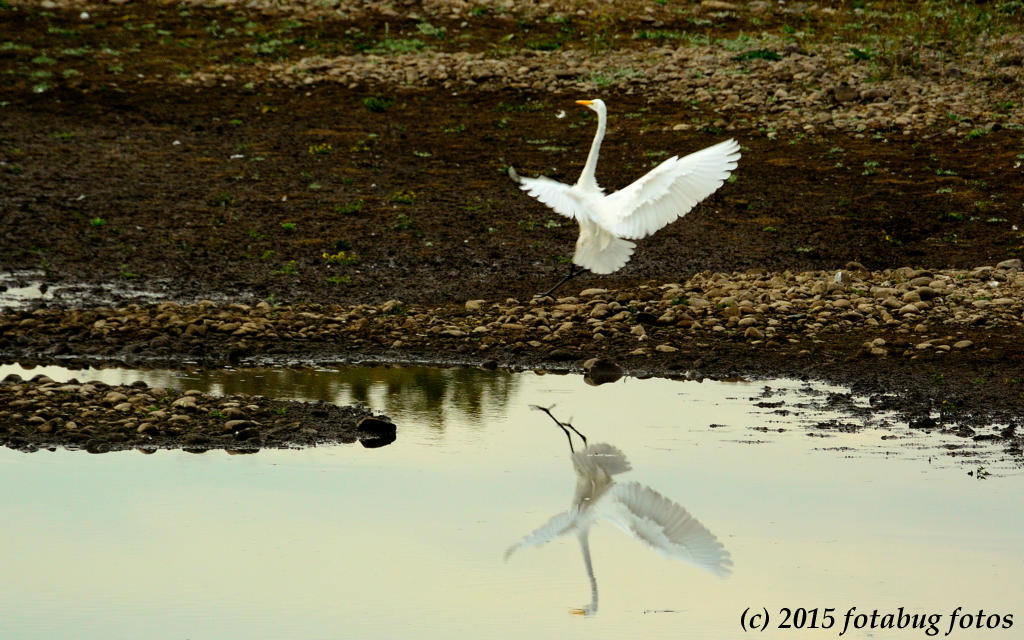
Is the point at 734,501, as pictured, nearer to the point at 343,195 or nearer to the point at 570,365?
the point at 570,365

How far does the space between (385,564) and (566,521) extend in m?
1.15

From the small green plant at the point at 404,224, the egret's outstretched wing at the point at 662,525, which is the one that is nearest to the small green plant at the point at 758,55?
the small green plant at the point at 404,224

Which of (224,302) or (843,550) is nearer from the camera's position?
(843,550)

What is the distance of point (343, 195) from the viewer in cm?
1456

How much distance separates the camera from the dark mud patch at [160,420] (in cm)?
780

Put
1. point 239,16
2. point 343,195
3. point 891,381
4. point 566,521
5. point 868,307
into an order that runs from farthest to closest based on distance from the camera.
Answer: point 239,16
point 343,195
point 868,307
point 891,381
point 566,521

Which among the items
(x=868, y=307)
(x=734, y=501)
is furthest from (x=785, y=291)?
(x=734, y=501)

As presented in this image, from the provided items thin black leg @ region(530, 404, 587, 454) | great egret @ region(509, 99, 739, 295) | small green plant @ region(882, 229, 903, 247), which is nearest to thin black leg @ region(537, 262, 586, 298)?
great egret @ region(509, 99, 739, 295)

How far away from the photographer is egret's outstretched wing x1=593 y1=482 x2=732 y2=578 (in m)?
6.44

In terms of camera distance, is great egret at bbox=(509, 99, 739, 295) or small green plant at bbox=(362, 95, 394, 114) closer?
great egret at bbox=(509, 99, 739, 295)

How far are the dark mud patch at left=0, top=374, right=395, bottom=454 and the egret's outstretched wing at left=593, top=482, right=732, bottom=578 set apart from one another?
66.7 inches

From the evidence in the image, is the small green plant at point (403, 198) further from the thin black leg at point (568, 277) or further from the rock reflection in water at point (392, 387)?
the rock reflection in water at point (392, 387)

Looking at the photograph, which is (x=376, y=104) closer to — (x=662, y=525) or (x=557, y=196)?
(x=557, y=196)

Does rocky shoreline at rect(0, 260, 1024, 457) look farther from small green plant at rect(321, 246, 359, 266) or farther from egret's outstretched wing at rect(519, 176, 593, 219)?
small green plant at rect(321, 246, 359, 266)
